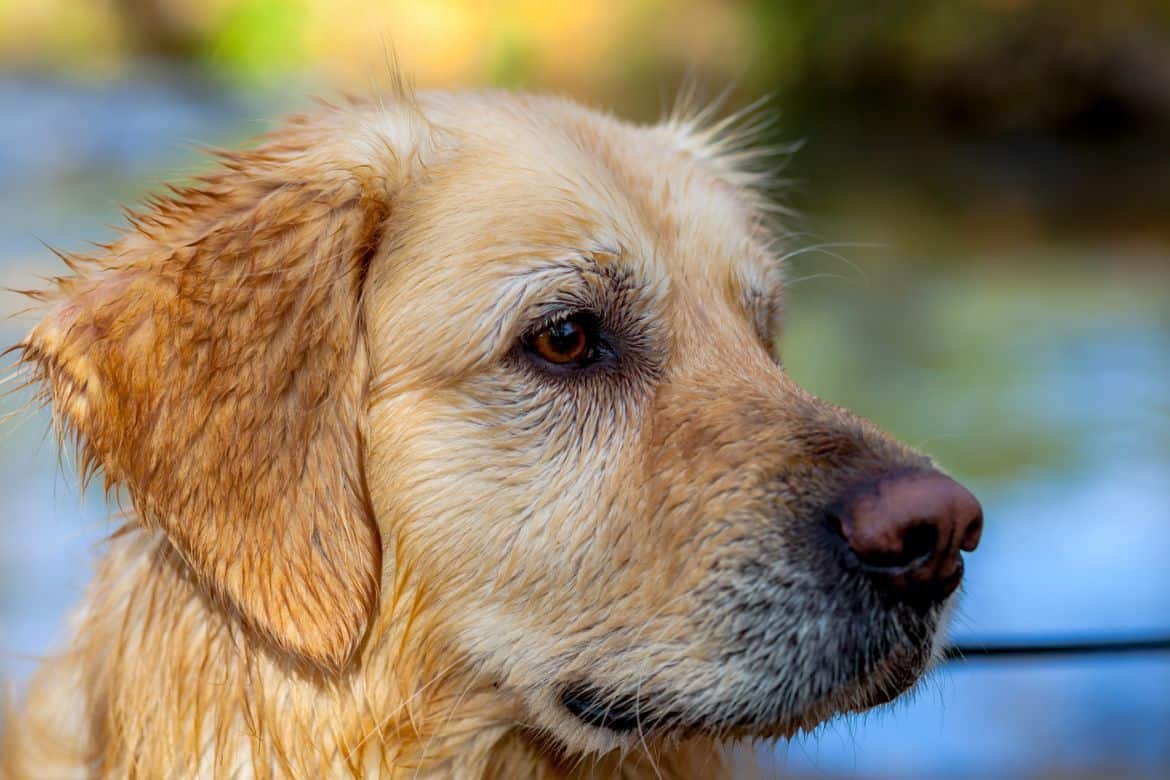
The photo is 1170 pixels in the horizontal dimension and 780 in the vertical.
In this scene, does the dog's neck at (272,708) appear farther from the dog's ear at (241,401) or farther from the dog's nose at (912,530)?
the dog's nose at (912,530)

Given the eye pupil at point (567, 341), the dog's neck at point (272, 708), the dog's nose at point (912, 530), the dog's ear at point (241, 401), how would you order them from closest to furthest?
the dog's nose at point (912, 530) → the dog's ear at point (241, 401) → the dog's neck at point (272, 708) → the eye pupil at point (567, 341)

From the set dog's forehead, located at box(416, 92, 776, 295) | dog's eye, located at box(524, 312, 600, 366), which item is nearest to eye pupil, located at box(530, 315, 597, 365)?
dog's eye, located at box(524, 312, 600, 366)

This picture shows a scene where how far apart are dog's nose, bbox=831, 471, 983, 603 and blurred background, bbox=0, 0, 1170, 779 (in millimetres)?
567

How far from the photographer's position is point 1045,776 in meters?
3.92

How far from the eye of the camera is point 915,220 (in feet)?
42.9

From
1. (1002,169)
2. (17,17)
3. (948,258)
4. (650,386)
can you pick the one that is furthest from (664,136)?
(17,17)

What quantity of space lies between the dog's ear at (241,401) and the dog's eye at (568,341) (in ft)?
1.14

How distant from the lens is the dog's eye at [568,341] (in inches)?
100

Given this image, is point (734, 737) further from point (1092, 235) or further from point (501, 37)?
point (501, 37)

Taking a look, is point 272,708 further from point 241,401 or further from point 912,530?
point 912,530

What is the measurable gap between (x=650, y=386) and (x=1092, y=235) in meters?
10.6

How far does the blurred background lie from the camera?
4348mm

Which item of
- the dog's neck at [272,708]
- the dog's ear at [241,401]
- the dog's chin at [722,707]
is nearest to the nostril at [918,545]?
the dog's chin at [722,707]

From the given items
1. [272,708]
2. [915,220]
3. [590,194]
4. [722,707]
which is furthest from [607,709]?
[915,220]
